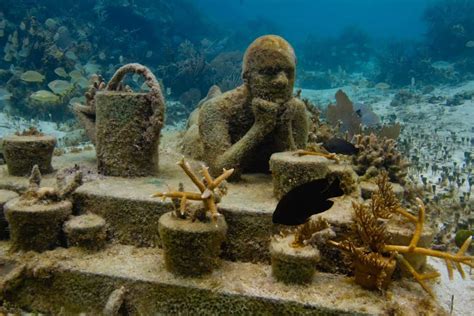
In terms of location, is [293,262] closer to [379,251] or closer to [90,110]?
[379,251]

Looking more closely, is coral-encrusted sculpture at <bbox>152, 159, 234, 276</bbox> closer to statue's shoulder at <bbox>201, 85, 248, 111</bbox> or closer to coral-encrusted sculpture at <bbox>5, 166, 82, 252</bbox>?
coral-encrusted sculpture at <bbox>5, 166, 82, 252</bbox>

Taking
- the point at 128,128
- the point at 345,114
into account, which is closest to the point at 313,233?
the point at 128,128

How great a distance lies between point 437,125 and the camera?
1373 centimetres

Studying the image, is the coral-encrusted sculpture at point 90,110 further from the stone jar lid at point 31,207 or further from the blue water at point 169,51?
the blue water at point 169,51

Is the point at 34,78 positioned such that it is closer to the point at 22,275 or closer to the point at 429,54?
the point at 22,275

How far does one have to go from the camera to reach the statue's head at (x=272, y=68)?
13.5 ft

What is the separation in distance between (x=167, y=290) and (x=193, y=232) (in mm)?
Answer: 576

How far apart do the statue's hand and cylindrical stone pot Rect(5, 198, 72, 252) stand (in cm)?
221

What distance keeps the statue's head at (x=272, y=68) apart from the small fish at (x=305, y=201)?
1735mm

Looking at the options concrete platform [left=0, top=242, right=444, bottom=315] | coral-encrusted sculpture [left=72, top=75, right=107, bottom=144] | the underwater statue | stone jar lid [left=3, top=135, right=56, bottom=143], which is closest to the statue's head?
the underwater statue

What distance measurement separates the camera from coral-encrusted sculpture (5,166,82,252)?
3.61 metres

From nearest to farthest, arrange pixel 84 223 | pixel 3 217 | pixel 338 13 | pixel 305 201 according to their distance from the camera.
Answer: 1. pixel 305 201
2. pixel 84 223
3. pixel 3 217
4. pixel 338 13

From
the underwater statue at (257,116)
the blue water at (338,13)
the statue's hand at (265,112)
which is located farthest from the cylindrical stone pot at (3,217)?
the blue water at (338,13)

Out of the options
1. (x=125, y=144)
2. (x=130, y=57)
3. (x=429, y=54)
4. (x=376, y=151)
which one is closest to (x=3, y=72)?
(x=130, y=57)
